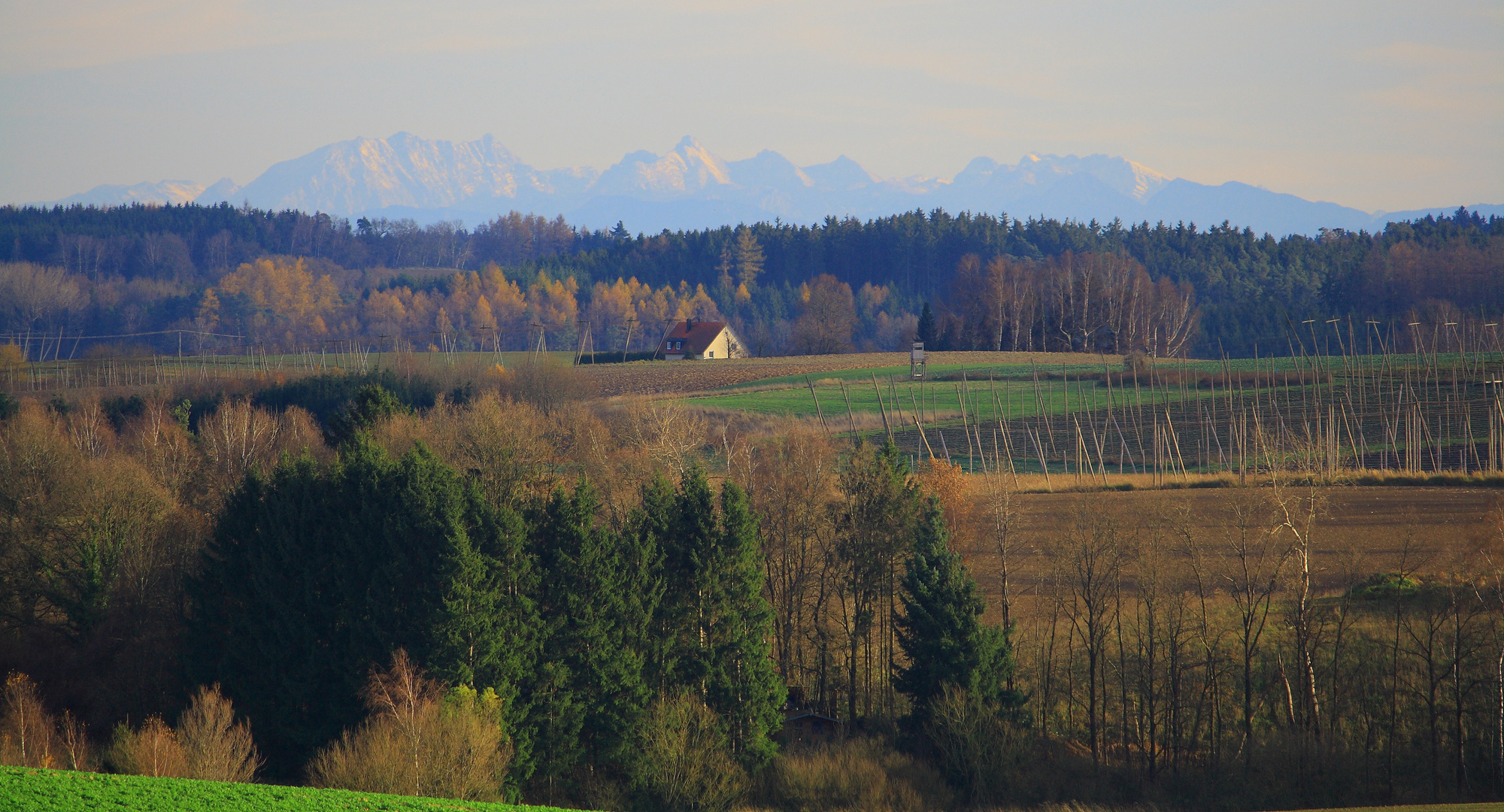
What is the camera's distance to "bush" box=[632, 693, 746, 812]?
30375 mm

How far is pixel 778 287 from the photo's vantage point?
165625mm

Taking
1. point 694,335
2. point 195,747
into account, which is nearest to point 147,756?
point 195,747

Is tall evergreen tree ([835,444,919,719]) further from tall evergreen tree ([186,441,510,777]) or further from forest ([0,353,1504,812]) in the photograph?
tall evergreen tree ([186,441,510,777])

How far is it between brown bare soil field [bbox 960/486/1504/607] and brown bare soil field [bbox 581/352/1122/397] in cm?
4055

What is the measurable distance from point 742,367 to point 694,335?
20964mm

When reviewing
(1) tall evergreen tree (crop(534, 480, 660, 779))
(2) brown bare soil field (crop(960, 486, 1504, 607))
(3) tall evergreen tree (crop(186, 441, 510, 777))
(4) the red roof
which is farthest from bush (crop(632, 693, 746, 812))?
(4) the red roof

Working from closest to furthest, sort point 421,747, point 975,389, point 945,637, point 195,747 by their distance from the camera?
point 421,747
point 195,747
point 945,637
point 975,389

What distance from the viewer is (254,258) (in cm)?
18375

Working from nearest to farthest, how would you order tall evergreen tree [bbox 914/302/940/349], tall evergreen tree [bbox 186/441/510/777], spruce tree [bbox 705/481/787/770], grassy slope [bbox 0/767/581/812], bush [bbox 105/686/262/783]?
grassy slope [bbox 0/767/581/812], bush [bbox 105/686/262/783], tall evergreen tree [bbox 186/441/510/777], spruce tree [bbox 705/481/787/770], tall evergreen tree [bbox 914/302/940/349]

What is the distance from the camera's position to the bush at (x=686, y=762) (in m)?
30.4

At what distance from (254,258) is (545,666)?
17306 centimetres

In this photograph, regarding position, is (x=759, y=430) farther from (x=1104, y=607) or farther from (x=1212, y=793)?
(x=1212, y=793)

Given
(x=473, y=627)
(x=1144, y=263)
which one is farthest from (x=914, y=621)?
(x=1144, y=263)

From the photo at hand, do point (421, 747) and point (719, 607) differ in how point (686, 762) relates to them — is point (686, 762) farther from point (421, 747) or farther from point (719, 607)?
point (421, 747)
